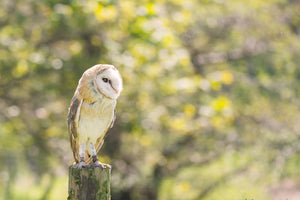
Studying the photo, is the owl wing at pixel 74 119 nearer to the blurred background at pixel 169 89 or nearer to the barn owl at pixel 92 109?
the barn owl at pixel 92 109

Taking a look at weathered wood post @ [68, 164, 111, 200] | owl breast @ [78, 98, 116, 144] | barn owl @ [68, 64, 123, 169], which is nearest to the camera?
weathered wood post @ [68, 164, 111, 200]

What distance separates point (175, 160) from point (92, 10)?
128 inches

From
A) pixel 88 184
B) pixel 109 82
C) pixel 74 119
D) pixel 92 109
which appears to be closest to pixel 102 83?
pixel 109 82

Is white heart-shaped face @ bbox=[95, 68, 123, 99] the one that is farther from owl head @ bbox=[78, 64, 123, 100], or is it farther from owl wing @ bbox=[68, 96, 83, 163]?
owl wing @ bbox=[68, 96, 83, 163]

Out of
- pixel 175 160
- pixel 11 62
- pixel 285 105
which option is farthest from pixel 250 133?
pixel 11 62

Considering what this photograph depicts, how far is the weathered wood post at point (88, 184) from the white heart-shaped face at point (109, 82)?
408mm

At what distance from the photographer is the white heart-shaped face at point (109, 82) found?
251 cm

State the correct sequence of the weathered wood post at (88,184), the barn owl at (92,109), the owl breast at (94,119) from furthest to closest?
the owl breast at (94,119) < the barn owl at (92,109) < the weathered wood post at (88,184)

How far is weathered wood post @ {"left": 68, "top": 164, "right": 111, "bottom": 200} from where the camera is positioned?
7.97ft

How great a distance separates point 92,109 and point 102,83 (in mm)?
222

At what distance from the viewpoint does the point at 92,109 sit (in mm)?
2680

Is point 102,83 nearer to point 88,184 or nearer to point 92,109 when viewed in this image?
point 92,109

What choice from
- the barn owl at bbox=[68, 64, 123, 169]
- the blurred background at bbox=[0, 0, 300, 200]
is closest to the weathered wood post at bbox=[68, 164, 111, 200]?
the barn owl at bbox=[68, 64, 123, 169]

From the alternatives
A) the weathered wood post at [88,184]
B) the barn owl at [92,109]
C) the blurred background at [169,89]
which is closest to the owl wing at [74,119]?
the barn owl at [92,109]
